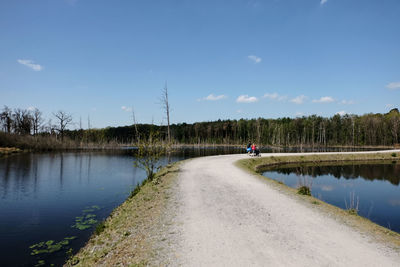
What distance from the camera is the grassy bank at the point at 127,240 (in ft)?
18.4

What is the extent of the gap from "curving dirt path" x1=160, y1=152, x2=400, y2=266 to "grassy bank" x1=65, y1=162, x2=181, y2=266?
68 cm

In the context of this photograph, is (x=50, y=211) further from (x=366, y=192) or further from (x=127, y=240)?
(x=366, y=192)

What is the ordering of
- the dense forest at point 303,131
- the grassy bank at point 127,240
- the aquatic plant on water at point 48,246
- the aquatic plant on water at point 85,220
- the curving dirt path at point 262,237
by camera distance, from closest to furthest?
the curving dirt path at point 262,237
the grassy bank at point 127,240
the aquatic plant on water at point 48,246
the aquatic plant on water at point 85,220
the dense forest at point 303,131

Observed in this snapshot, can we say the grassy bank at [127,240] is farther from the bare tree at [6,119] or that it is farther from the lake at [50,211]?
the bare tree at [6,119]

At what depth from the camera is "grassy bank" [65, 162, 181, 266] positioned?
5605 millimetres

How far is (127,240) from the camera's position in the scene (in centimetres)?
670

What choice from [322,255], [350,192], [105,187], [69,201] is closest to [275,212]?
[322,255]

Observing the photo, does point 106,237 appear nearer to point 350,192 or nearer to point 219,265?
point 219,265

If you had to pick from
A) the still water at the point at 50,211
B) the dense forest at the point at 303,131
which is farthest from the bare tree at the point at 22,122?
the still water at the point at 50,211

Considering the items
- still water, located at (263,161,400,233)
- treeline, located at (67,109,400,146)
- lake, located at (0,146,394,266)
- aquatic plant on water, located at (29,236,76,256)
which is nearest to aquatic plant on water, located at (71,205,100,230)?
lake, located at (0,146,394,266)

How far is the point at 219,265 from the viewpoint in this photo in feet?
15.5

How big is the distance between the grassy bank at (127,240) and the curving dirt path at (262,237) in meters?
0.68

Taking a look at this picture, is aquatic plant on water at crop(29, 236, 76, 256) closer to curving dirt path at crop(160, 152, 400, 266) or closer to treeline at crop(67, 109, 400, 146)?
curving dirt path at crop(160, 152, 400, 266)

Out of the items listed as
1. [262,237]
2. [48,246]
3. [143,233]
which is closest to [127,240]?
[143,233]
